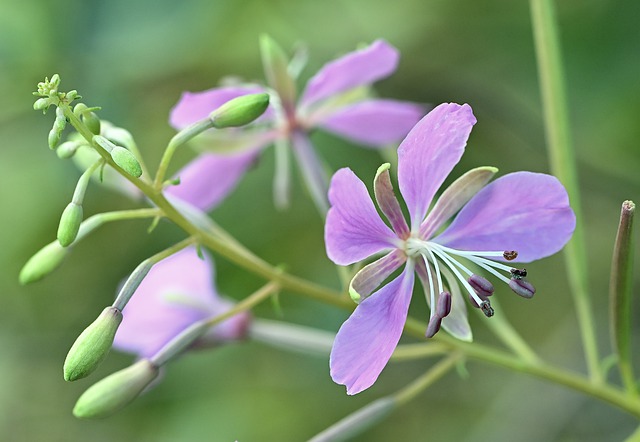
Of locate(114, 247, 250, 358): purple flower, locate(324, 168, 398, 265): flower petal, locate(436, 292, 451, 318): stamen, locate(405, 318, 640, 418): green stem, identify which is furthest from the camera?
locate(114, 247, 250, 358): purple flower

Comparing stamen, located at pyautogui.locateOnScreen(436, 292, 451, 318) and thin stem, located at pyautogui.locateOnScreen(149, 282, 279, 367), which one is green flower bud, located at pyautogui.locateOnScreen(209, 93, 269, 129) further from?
stamen, located at pyautogui.locateOnScreen(436, 292, 451, 318)

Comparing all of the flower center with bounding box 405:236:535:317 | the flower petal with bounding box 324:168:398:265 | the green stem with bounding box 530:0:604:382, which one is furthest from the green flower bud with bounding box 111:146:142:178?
the green stem with bounding box 530:0:604:382

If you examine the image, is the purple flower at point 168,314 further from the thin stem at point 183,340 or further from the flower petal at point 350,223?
the flower petal at point 350,223

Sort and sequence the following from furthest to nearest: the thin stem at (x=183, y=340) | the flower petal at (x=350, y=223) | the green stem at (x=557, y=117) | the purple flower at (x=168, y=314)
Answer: the purple flower at (x=168, y=314)
the green stem at (x=557, y=117)
the thin stem at (x=183, y=340)
the flower petal at (x=350, y=223)

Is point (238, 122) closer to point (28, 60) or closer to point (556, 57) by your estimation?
point (556, 57)

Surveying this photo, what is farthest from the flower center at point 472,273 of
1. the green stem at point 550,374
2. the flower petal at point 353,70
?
the flower petal at point 353,70

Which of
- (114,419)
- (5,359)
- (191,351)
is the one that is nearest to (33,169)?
(5,359)
